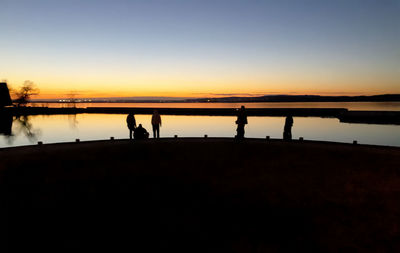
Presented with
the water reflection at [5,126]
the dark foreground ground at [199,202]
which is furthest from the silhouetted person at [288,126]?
the water reflection at [5,126]

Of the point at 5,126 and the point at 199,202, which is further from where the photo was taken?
the point at 5,126

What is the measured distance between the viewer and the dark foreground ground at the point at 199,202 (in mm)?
5016

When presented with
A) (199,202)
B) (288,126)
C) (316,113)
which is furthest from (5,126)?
(316,113)

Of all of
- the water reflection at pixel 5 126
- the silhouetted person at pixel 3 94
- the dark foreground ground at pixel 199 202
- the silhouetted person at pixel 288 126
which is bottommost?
the water reflection at pixel 5 126

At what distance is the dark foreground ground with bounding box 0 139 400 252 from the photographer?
5.02m

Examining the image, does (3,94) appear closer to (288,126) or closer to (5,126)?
(5,126)

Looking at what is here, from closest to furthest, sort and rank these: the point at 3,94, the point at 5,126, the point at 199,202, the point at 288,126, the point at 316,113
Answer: the point at 199,202, the point at 288,126, the point at 5,126, the point at 3,94, the point at 316,113

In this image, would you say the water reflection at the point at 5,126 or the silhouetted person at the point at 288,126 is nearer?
the silhouetted person at the point at 288,126

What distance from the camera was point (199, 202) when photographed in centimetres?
672

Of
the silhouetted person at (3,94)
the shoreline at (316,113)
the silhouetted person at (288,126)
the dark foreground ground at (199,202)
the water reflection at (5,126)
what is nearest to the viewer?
the dark foreground ground at (199,202)

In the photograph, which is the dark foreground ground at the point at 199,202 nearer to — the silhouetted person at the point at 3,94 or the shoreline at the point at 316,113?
the shoreline at the point at 316,113

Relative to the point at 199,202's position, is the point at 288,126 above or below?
above

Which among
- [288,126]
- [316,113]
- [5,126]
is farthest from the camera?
[316,113]

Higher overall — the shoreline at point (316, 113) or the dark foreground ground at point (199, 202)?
the dark foreground ground at point (199, 202)
